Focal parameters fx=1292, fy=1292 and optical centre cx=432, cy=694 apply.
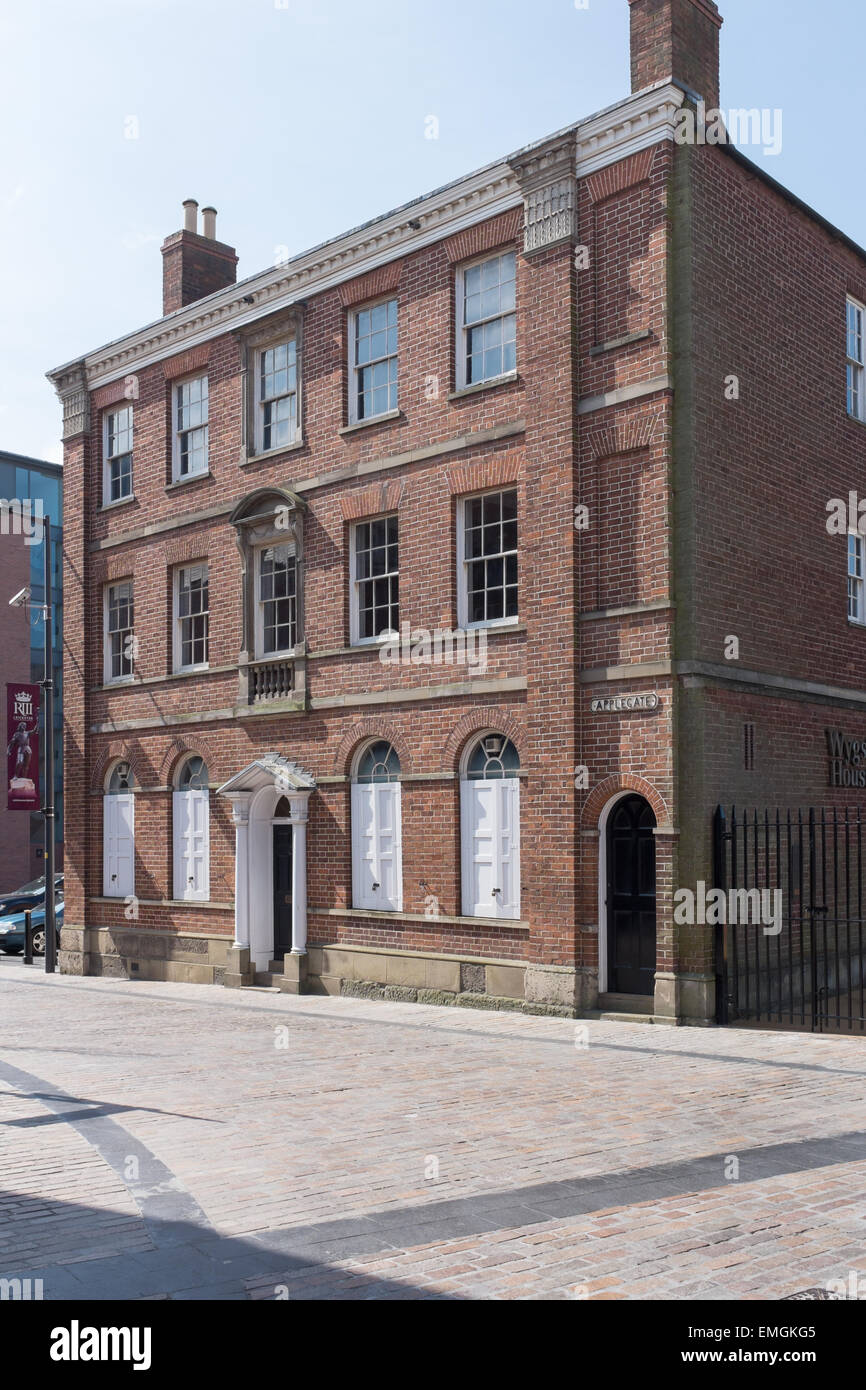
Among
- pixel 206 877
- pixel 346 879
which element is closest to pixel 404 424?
pixel 346 879

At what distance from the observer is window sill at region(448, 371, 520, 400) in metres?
16.9

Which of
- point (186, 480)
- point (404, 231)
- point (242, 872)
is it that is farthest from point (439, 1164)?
point (186, 480)

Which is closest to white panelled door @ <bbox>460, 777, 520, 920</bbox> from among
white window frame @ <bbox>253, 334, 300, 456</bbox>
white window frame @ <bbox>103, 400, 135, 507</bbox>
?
white window frame @ <bbox>253, 334, 300, 456</bbox>

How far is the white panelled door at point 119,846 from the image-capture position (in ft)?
77.5

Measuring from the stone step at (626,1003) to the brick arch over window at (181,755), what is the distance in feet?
28.5

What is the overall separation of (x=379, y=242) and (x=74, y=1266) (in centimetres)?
1575

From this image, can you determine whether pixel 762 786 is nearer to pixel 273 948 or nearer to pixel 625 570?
pixel 625 570

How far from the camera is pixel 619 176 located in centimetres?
1562

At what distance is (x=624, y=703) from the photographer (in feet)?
49.9

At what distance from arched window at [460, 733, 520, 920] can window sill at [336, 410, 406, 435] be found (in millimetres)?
4906

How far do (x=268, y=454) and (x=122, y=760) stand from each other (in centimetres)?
683

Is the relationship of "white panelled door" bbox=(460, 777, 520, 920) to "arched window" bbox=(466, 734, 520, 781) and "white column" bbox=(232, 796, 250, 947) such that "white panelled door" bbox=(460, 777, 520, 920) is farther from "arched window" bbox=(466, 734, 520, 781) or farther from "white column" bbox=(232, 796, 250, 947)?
"white column" bbox=(232, 796, 250, 947)

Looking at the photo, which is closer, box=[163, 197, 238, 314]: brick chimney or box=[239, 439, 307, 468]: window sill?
box=[239, 439, 307, 468]: window sill

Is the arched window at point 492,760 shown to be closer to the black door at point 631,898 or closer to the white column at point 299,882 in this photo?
the black door at point 631,898
